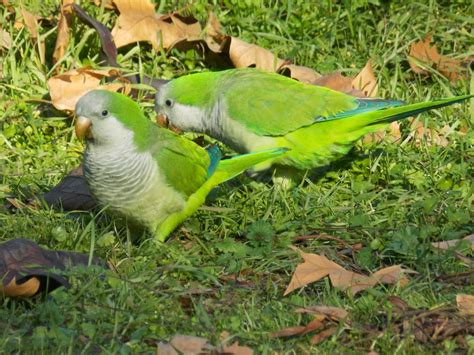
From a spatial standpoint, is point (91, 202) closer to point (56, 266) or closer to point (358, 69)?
point (56, 266)

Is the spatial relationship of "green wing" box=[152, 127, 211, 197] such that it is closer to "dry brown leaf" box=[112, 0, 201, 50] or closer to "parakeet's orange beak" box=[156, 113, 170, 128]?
"parakeet's orange beak" box=[156, 113, 170, 128]

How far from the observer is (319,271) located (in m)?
3.78

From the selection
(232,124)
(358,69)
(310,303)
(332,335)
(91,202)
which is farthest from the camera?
(358,69)

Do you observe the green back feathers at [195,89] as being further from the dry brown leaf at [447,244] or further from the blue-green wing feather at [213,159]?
the dry brown leaf at [447,244]

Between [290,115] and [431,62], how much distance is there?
1.37m

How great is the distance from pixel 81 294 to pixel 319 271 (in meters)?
0.93

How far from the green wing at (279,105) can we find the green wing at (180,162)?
504mm

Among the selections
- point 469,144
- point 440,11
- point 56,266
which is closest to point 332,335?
point 56,266

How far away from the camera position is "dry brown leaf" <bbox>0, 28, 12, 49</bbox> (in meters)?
5.57

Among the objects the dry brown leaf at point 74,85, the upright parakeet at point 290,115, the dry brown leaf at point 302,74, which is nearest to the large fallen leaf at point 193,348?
the upright parakeet at point 290,115

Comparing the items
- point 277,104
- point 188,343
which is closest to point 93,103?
point 277,104

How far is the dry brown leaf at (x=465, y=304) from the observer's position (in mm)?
3414

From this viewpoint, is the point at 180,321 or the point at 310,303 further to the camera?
the point at 310,303

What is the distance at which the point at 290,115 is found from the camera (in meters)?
4.79
